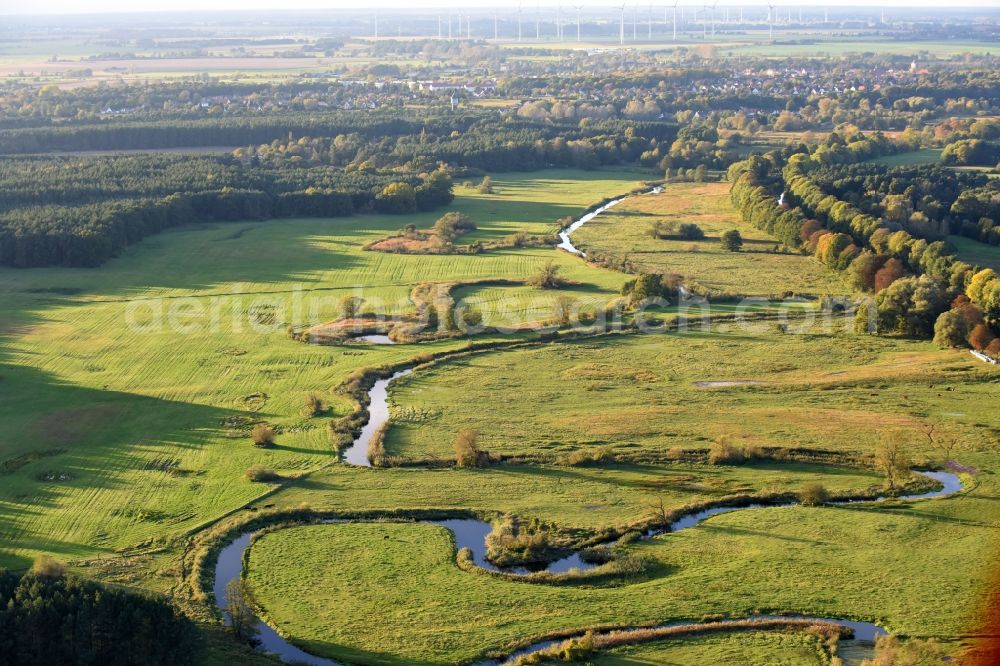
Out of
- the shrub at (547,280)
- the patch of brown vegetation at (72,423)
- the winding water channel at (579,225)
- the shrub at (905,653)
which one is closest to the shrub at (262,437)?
the patch of brown vegetation at (72,423)

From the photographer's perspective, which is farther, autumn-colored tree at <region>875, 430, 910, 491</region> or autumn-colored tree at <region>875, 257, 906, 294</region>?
autumn-colored tree at <region>875, 257, 906, 294</region>

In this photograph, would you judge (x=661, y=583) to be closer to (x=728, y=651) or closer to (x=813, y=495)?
(x=728, y=651)

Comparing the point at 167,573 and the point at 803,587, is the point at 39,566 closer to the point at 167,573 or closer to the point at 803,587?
the point at 167,573

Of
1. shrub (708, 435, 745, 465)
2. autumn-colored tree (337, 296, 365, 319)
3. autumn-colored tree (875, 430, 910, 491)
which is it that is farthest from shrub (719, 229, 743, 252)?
shrub (708, 435, 745, 465)

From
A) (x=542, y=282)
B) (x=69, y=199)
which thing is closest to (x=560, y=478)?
(x=542, y=282)

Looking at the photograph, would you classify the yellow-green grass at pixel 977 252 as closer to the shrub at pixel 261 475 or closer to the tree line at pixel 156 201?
the tree line at pixel 156 201

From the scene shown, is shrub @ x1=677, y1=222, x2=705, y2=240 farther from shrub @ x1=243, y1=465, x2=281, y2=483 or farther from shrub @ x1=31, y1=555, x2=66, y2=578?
shrub @ x1=31, y1=555, x2=66, y2=578
